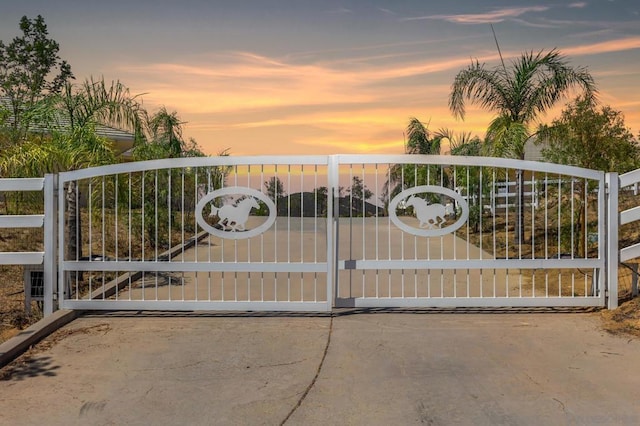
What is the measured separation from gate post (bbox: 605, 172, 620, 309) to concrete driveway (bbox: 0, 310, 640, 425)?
58cm

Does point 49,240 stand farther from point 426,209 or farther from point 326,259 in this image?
point 426,209

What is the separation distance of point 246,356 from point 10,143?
902 centimetres

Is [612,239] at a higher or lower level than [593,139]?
lower

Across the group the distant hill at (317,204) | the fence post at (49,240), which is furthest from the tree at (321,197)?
the fence post at (49,240)

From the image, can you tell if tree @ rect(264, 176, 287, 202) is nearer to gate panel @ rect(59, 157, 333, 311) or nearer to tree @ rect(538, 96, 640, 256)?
gate panel @ rect(59, 157, 333, 311)

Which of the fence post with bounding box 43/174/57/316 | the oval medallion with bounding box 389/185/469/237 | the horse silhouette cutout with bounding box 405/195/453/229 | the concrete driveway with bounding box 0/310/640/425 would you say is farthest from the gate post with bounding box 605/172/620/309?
the fence post with bounding box 43/174/57/316

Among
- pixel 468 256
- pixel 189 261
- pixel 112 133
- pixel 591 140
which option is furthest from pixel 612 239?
pixel 112 133

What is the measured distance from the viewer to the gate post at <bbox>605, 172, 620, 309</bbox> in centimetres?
840

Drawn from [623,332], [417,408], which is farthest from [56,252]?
[623,332]

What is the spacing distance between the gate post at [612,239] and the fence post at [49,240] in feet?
24.3

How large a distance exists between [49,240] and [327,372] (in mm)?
4497

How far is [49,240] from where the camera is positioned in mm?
8219

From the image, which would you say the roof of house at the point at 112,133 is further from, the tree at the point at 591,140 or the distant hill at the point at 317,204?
the tree at the point at 591,140

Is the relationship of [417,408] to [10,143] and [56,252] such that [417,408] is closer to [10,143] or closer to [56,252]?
[56,252]
